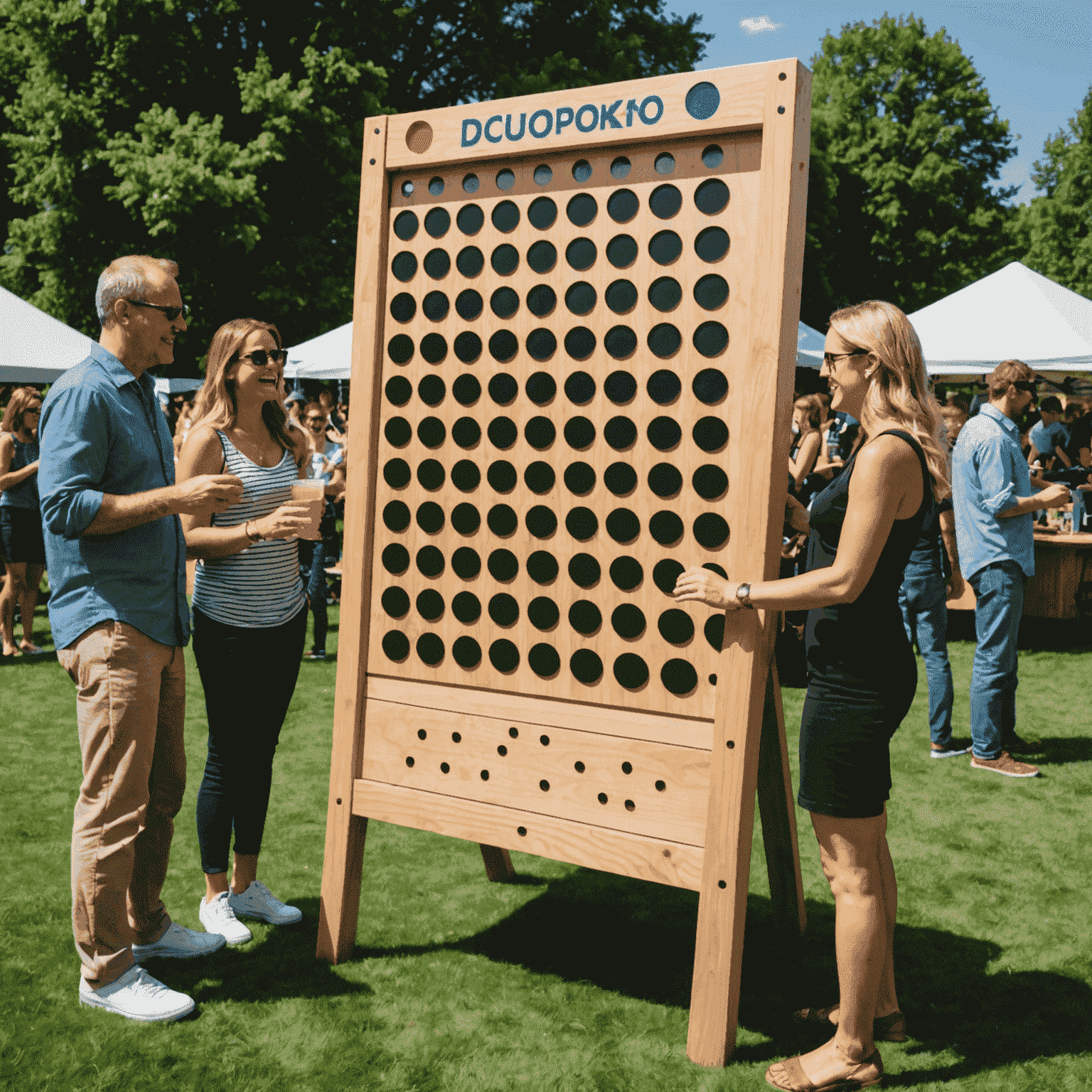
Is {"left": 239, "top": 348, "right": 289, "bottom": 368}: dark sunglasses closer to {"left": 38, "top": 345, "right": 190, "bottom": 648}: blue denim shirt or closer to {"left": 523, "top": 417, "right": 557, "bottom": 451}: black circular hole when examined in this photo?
{"left": 38, "top": 345, "right": 190, "bottom": 648}: blue denim shirt

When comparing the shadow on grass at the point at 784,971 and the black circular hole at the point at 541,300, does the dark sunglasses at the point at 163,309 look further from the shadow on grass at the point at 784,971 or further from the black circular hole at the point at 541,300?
the shadow on grass at the point at 784,971

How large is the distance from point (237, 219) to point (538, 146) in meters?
16.4

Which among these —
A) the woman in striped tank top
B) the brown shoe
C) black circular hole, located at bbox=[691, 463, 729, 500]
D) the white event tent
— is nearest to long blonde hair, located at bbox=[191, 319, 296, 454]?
the woman in striped tank top

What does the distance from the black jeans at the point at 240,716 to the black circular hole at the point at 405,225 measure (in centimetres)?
132

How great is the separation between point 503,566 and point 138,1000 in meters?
1.70

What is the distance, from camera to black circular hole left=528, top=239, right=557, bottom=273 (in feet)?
10.3

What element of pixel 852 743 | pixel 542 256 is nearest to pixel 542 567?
pixel 542 256

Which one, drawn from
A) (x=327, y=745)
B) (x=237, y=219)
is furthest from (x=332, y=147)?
(x=327, y=745)

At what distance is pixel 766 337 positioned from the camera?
9.17ft

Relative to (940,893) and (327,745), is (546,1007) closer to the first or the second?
(940,893)

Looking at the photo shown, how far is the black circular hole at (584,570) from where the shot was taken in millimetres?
3135

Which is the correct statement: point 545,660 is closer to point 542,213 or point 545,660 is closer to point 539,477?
point 539,477

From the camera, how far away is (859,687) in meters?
2.75

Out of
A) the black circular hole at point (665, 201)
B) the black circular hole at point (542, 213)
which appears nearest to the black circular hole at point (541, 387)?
the black circular hole at point (542, 213)
